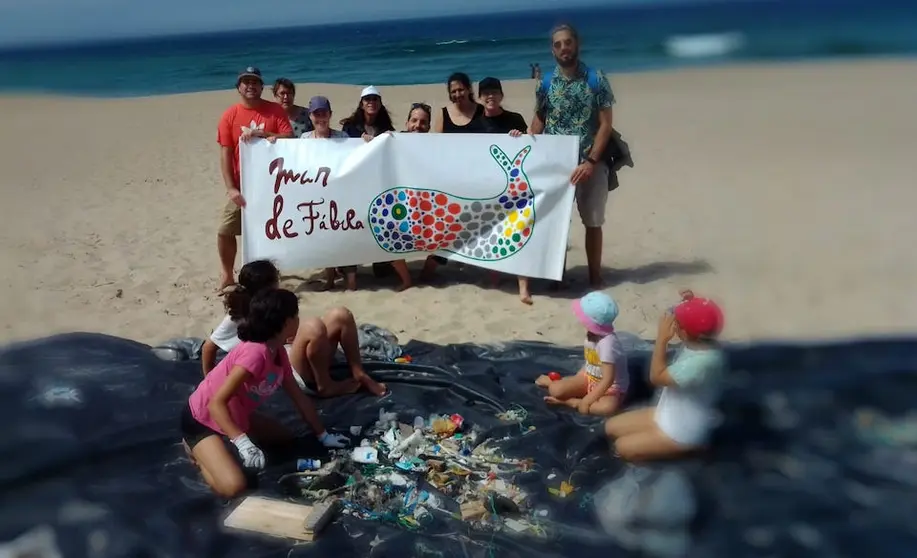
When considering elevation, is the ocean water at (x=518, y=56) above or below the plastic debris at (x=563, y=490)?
above

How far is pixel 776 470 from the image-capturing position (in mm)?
3930

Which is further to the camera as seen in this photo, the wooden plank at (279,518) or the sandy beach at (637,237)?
the sandy beach at (637,237)

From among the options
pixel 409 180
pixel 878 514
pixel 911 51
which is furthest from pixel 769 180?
pixel 911 51

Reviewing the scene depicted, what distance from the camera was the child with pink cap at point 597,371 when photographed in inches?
172

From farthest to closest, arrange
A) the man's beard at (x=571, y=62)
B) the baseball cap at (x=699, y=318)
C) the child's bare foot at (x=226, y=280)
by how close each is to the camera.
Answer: the child's bare foot at (x=226, y=280)
the man's beard at (x=571, y=62)
the baseball cap at (x=699, y=318)

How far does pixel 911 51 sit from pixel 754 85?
39.4 feet

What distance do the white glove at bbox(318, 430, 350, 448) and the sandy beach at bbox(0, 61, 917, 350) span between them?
1750 millimetres

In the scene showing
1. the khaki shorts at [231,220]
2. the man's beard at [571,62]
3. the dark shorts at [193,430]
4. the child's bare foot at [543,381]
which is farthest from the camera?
the khaki shorts at [231,220]

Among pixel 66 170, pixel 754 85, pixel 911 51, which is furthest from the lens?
pixel 911 51

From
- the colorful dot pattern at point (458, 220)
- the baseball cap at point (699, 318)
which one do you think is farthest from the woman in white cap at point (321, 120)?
the baseball cap at point (699, 318)

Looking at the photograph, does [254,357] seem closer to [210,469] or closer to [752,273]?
[210,469]

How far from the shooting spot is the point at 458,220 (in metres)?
6.57

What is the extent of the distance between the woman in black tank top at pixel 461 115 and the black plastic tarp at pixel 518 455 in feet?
6.61

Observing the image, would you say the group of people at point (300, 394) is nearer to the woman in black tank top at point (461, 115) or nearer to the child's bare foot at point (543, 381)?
the child's bare foot at point (543, 381)
